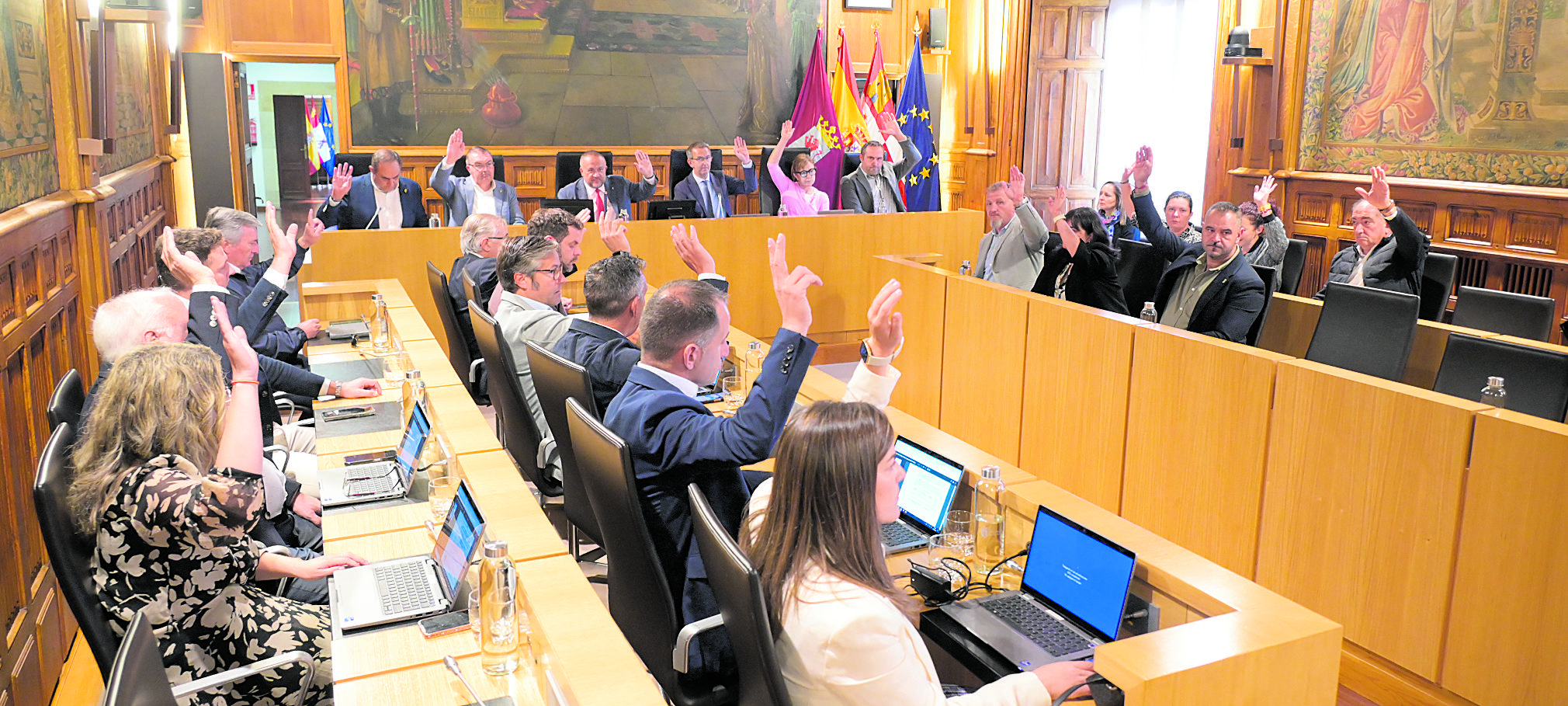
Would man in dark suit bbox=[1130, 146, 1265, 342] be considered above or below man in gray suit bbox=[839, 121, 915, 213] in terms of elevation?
below

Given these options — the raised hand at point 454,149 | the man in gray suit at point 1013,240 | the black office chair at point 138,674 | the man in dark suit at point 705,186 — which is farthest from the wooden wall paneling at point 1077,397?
the raised hand at point 454,149

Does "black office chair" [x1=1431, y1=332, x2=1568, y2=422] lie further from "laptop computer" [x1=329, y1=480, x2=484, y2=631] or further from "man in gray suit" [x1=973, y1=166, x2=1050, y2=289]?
"laptop computer" [x1=329, y1=480, x2=484, y2=631]

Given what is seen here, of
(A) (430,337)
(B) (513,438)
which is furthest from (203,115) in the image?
(B) (513,438)

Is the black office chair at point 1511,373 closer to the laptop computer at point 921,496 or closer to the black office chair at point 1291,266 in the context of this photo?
the laptop computer at point 921,496

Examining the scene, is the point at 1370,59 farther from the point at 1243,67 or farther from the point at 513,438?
the point at 513,438

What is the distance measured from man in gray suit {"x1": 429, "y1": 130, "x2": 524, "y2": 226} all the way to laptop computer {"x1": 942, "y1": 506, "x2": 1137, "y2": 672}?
580cm

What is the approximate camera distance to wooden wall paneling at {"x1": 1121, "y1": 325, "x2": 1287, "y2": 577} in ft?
12.5

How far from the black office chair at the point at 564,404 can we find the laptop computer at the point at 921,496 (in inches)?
37.5

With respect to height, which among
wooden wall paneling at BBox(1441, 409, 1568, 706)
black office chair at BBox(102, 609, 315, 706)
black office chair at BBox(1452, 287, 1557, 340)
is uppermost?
black office chair at BBox(1452, 287, 1557, 340)

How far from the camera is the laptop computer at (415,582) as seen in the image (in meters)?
2.38

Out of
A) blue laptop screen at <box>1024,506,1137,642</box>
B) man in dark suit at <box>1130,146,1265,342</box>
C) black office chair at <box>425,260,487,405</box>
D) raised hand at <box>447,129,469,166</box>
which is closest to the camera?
blue laptop screen at <box>1024,506,1137,642</box>

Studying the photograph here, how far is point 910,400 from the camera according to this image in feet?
20.1

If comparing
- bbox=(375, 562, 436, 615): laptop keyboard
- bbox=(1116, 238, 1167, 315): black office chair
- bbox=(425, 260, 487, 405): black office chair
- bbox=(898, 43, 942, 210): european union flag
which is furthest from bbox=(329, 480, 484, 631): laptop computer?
bbox=(898, 43, 942, 210): european union flag

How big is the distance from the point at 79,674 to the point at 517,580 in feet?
7.88
